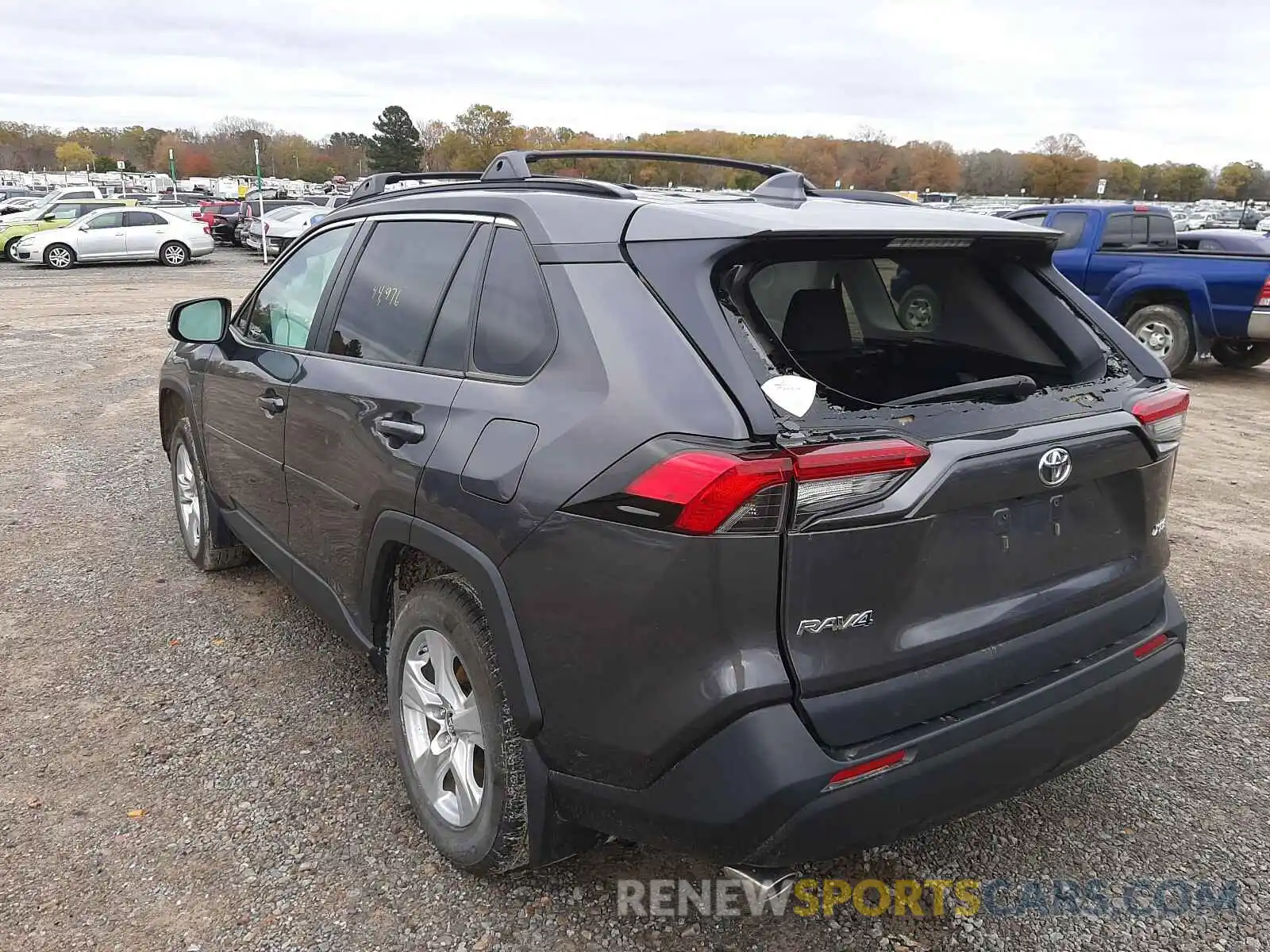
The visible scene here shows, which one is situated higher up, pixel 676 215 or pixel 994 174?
pixel 994 174

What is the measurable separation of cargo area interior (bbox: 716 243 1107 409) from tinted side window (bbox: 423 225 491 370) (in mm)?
785

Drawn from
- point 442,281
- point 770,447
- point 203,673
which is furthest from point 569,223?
point 203,673

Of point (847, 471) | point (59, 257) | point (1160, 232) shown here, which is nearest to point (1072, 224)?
point (1160, 232)

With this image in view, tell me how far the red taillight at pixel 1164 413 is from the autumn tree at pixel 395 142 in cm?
9907

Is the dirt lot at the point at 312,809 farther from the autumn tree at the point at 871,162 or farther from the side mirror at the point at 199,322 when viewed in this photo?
the autumn tree at the point at 871,162

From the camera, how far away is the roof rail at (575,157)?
299cm

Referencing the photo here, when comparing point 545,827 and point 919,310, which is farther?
point 919,310

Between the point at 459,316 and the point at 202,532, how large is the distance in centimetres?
257

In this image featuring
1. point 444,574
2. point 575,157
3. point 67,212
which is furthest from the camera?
point 67,212

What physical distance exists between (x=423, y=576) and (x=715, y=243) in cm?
135

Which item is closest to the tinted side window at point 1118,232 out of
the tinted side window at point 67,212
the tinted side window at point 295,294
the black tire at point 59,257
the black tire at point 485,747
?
the tinted side window at point 295,294

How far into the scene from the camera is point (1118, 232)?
1120cm

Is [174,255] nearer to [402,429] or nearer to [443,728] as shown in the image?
[402,429]

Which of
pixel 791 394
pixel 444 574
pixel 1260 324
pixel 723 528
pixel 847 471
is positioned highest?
pixel 791 394
